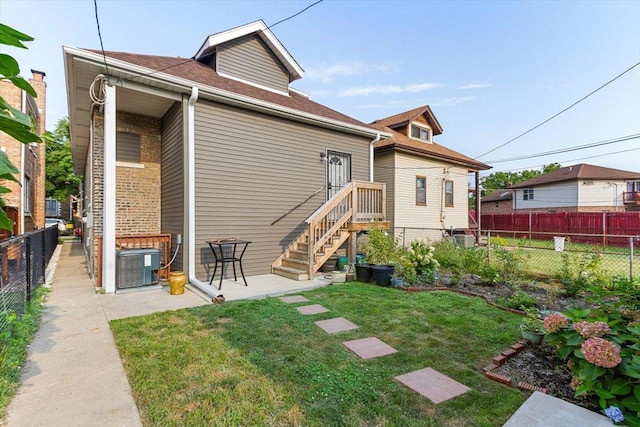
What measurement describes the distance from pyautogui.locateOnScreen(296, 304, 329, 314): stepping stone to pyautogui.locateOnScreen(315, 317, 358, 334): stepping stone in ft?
1.30

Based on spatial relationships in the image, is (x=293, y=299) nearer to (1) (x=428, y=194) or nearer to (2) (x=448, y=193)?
(1) (x=428, y=194)

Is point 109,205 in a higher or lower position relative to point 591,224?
higher

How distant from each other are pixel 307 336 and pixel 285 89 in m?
7.83

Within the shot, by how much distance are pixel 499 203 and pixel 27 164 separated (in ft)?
126

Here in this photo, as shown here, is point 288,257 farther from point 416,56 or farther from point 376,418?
point 416,56

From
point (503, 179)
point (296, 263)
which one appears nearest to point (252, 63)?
point (296, 263)

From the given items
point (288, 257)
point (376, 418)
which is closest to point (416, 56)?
point (288, 257)

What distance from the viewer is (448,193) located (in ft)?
47.7

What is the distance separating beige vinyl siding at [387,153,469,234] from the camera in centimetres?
1234

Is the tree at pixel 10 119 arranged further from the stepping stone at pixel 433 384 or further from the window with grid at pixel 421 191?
the window with grid at pixel 421 191

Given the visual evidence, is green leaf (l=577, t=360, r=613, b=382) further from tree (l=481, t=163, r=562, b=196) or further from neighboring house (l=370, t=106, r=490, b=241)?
tree (l=481, t=163, r=562, b=196)

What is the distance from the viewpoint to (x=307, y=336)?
3676 millimetres

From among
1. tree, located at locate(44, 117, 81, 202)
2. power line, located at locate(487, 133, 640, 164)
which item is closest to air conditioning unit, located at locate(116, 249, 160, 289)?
power line, located at locate(487, 133, 640, 164)

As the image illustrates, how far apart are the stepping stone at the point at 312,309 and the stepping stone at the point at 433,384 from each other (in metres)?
2.01
